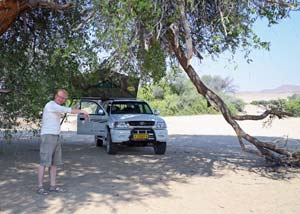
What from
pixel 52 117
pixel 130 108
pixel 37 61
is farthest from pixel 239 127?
pixel 37 61

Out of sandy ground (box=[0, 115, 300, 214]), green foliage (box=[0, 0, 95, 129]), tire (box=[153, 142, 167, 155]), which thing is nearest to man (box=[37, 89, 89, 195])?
sandy ground (box=[0, 115, 300, 214])

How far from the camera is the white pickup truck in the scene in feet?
45.0

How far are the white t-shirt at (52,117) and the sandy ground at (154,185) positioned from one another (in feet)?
3.89

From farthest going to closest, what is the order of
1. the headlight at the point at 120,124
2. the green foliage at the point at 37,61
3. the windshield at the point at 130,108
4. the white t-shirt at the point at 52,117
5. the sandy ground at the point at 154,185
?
the windshield at the point at 130,108, the headlight at the point at 120,124, the green foliage at the point at 37,61, the white t-shirt at the point at 52,117, the sandy ground at the point at 154,185

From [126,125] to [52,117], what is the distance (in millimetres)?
5930

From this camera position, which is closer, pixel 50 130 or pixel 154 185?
pixel 50 130

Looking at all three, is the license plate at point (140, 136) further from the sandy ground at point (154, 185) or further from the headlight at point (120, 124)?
the sandy ground at point (154, 185)

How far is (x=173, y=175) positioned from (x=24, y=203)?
4016 millimetres

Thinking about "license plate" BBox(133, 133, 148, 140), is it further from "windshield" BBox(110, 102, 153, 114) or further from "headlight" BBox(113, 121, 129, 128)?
"windshield" BBox(110, 102, 153, 114)

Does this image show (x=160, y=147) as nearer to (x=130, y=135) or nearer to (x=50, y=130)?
(x=130, y=135)

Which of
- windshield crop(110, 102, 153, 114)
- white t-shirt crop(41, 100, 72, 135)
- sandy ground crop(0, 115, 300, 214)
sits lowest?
sandy ground crop(0, 115, 300, 214)

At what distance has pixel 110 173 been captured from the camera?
10.4 metres

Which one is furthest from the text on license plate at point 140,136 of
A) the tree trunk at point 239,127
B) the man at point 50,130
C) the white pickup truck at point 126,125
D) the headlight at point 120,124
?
the man at point 50,130

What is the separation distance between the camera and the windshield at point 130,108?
14977mm
